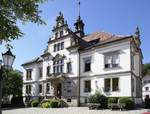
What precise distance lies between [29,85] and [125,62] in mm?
24032

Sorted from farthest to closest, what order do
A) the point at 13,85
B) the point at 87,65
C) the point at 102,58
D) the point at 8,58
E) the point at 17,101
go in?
the point at 13,85 < the point at 17,101 < the point at 87,65 < the point at 102,58 < the point at 8,58

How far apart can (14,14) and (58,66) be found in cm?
3197

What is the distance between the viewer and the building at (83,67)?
33.1 metres

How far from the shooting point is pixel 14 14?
1061 cm

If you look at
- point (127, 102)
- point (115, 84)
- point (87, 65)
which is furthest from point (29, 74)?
point (127, 102)

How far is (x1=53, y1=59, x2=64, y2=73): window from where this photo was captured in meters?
41.7

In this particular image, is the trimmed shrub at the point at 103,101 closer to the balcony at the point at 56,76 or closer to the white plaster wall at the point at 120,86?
the white plaster wall at the point at 120,86

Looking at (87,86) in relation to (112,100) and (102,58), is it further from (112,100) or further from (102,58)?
(112,100)

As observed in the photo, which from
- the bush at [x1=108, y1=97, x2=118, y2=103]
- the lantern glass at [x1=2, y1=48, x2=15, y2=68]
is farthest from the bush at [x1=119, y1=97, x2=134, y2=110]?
the lantern glass at [x1=2, y1=48, x2=15, y2=68]

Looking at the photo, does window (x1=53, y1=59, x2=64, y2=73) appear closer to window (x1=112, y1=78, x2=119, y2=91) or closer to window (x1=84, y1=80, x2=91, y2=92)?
window (x1=84, y1=80, x2=91, y2=92)

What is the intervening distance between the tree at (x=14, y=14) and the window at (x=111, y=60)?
23.9 m

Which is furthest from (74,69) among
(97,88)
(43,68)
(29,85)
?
(29,85)

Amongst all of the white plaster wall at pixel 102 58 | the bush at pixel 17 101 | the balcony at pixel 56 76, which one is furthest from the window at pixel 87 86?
the bush at pixel 17 101

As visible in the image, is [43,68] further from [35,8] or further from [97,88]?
[35,8]
